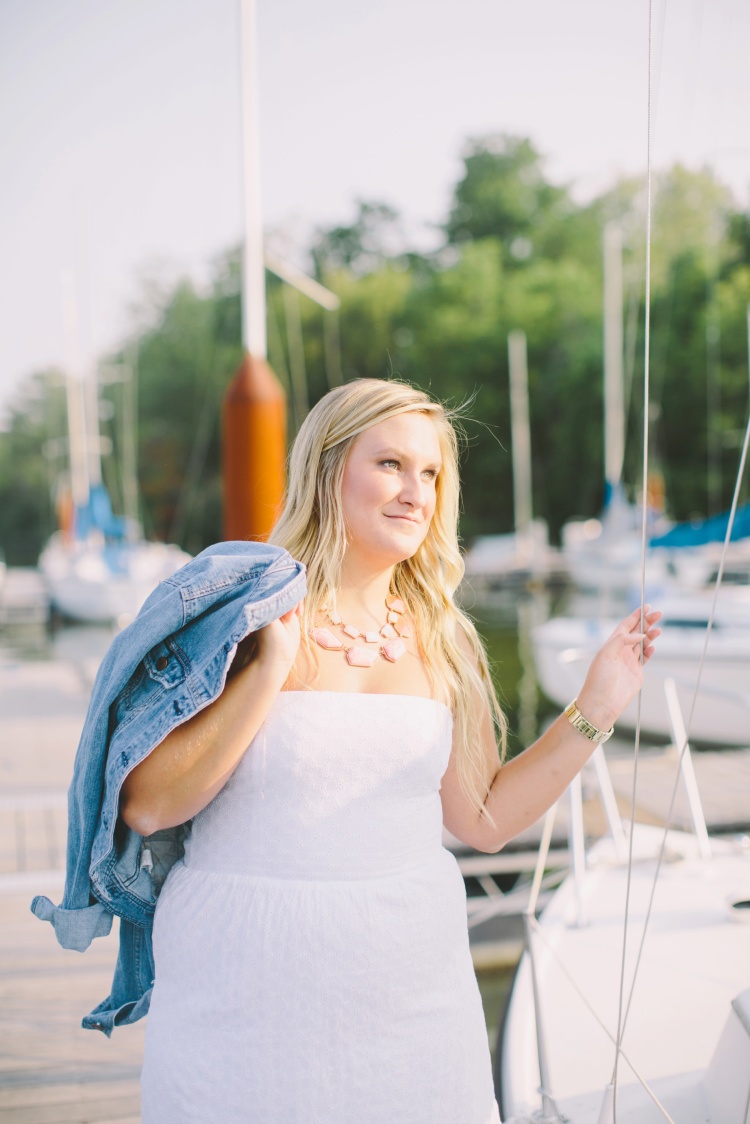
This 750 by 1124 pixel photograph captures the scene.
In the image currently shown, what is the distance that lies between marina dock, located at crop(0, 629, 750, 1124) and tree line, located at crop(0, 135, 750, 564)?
22.3m

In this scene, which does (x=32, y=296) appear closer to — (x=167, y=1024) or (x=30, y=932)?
(x=30, y=932)

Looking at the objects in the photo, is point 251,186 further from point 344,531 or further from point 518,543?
point 518,543

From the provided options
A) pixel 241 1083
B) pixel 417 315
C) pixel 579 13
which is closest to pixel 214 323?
pixel 417 315

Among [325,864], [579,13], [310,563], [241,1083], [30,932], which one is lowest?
[30,932]

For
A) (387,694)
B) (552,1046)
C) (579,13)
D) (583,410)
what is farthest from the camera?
(583,410)

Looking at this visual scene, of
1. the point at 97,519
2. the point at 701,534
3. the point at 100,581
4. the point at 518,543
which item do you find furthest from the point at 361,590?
the point at 518,543

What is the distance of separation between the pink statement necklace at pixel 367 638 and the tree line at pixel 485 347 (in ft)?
87.7

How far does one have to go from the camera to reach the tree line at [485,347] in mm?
31625

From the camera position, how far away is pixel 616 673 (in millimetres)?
1622

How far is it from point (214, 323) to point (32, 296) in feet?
47.0

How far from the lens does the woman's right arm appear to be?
4.33ft

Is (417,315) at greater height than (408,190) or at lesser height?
lesser

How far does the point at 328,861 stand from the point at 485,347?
3702cm

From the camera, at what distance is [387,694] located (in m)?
1.49
